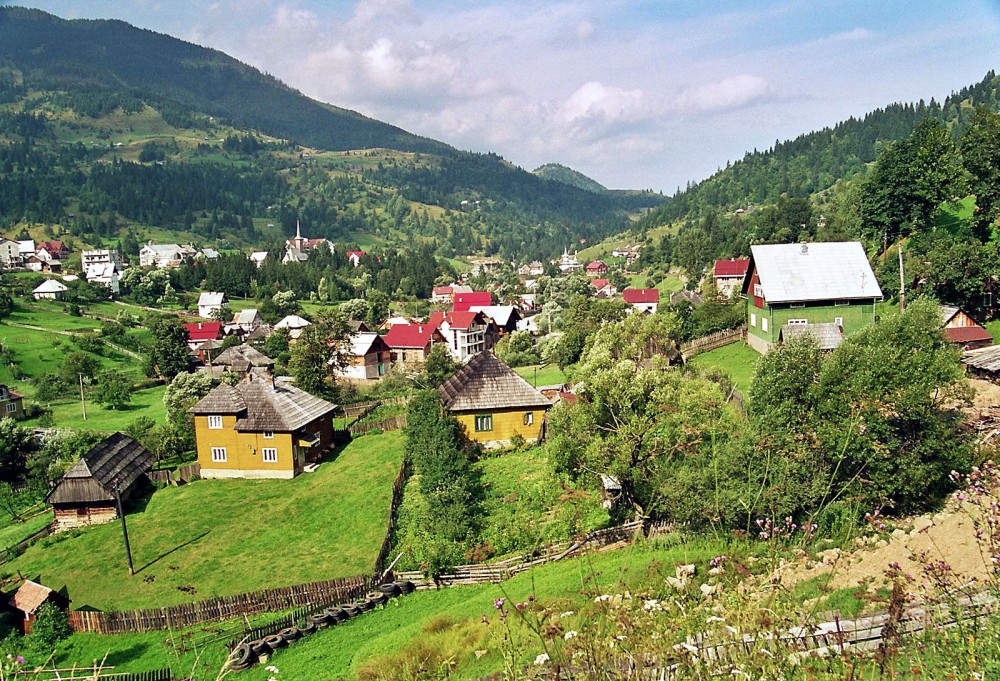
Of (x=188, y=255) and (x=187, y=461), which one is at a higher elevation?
(x=188, y=255)

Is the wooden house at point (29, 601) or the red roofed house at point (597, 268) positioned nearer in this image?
the wooden house at point (29, 601)

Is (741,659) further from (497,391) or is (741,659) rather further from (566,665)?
(497,391)

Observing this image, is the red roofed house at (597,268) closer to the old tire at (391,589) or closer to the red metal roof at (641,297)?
the red metal roof at (641,297)

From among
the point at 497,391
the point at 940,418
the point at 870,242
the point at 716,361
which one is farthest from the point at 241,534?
the point at 870,242

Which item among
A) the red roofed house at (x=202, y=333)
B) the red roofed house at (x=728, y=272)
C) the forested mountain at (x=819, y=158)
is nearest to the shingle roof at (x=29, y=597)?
the red roofed house at (x=202, y=333)

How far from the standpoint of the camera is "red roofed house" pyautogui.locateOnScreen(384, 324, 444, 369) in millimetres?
72188

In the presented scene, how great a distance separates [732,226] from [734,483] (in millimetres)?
102523

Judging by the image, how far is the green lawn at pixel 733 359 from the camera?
3748 centimetres

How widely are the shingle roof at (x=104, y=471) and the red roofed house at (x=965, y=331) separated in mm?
42921

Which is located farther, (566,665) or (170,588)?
(170,588)

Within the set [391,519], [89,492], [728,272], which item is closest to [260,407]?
[89,492]

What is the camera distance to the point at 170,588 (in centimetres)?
2273

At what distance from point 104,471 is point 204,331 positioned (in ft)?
192

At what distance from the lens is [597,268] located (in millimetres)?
158500
